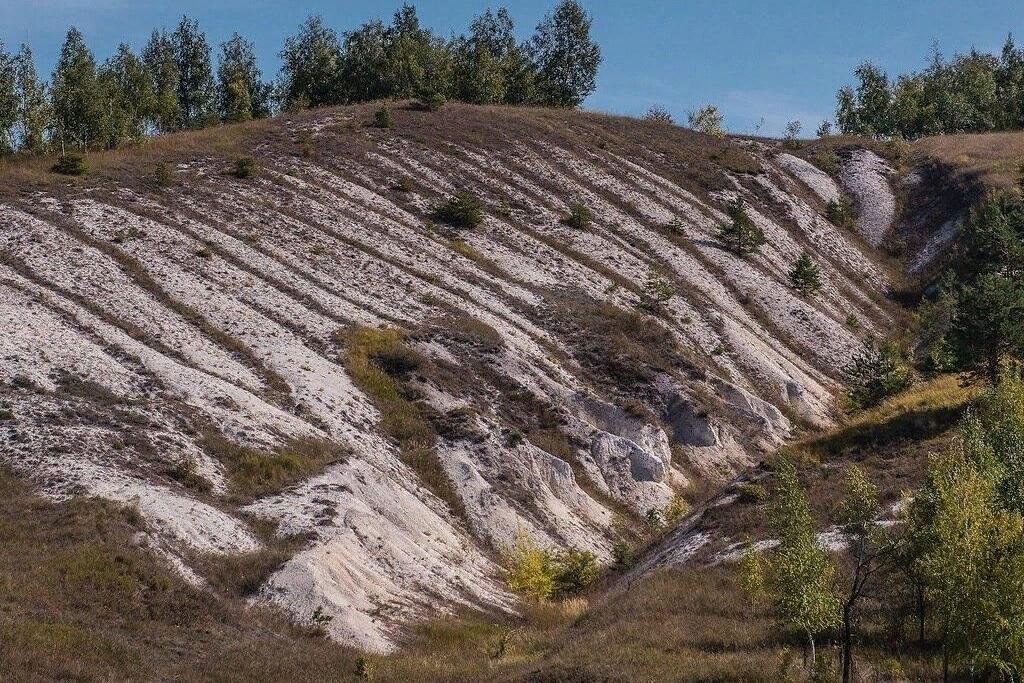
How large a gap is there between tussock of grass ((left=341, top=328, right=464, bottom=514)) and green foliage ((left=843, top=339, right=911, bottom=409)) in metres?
27.0

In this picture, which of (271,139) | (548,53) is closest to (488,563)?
(271,139)

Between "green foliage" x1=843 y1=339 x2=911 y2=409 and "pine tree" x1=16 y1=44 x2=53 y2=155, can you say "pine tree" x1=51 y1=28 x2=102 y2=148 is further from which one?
"green foliage" x1=843 y1=339 x2=911 y2=409

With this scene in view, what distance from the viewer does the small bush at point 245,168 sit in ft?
262

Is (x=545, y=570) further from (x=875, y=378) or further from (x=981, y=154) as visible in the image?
(x=981, y=154)

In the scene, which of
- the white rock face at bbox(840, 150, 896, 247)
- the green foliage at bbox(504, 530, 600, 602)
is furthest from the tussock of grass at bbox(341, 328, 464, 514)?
the white rock face at bbox(840, 150, 896, 247)

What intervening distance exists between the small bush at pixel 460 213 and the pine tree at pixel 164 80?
5190cm

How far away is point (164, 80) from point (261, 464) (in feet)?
323

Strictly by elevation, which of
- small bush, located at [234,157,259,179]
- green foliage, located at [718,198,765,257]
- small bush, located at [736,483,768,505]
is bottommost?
small bush, located at [736,483,768,505]

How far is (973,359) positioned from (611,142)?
54611 millimetres

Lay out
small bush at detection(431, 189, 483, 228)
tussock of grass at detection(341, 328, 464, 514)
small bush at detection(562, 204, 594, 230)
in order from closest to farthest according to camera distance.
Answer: tussock of grass at detection(341, 328, 464, 514)
small bush at detection(431, 189, 483, 228)
small bush at detection(562, 204, 594, 230)

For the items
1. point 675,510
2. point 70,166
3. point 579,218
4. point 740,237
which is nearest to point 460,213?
point 579,218

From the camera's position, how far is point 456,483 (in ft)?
166

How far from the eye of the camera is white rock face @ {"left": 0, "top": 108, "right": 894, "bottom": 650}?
42.3 metres

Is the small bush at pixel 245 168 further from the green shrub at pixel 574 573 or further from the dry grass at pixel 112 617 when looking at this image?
the dry grass at pixel 112 617
